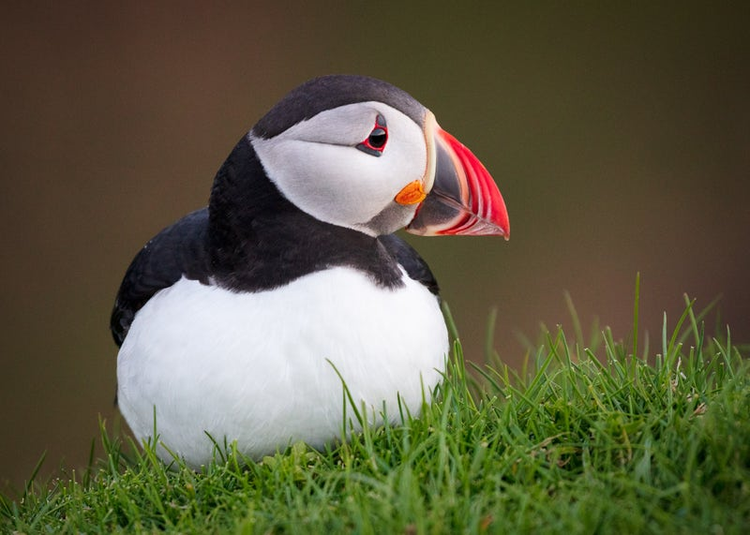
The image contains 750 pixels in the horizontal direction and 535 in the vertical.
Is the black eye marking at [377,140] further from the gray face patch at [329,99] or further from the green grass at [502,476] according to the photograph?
the green grass at [502,476]

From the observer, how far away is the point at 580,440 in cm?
202

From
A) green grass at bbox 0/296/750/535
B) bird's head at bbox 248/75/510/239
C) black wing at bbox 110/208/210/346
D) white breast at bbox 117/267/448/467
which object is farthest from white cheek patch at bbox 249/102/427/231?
green grass at bbox 0/296/750/535

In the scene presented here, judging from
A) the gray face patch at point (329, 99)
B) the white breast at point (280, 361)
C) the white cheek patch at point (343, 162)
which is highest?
the gray face patch at point (329, 99)

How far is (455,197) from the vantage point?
2.27 m

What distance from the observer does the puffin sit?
211cm

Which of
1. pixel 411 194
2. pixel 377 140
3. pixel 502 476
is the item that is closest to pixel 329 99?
pixel 377 140

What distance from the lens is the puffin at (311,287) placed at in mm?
2113

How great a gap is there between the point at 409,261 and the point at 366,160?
550 millimetres

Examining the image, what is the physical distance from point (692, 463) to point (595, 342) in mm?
1419

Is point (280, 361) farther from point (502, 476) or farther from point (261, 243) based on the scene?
point (502, 476)

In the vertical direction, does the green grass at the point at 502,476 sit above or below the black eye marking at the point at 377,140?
below

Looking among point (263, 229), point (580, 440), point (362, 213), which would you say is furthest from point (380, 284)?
point (580, 440)

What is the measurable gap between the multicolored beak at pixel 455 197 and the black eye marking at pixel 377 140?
0.14m

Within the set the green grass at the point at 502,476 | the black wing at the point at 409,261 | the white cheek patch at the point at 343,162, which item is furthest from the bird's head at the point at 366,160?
the green grass at the point at 502,476
